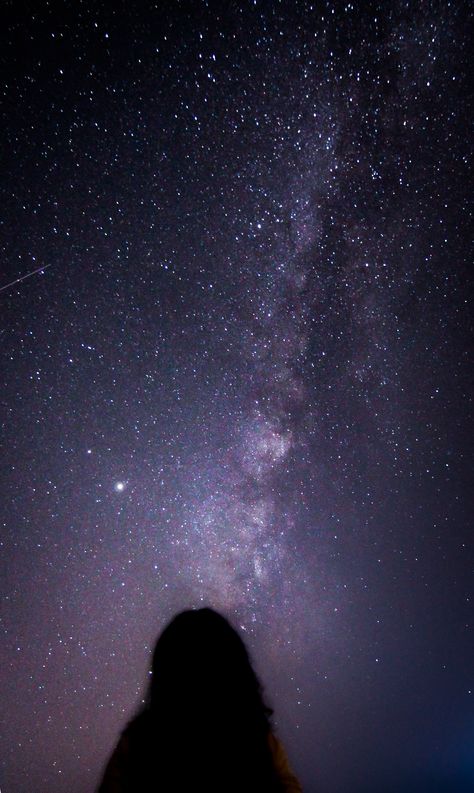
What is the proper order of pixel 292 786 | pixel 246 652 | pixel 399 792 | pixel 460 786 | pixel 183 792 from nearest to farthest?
pixel 183 792, pixel 292 786, pixel 246 652, pixel 460 786, pixel 399 792

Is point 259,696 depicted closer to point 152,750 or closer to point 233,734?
point 233,734

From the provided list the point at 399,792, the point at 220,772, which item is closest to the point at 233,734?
the point at 220,772

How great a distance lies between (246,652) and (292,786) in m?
0.36

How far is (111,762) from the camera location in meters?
1.19

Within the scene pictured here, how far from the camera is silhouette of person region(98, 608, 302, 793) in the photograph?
116 centimetres

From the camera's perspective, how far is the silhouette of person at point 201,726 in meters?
1.16

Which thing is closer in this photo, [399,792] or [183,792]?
[183,792]

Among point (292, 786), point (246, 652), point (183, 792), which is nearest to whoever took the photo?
point (183, 792)

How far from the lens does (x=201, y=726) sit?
1216mm

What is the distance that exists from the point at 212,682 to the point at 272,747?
260mm

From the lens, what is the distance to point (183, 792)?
1148 mm

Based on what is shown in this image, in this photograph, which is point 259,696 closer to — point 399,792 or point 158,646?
point 158,646

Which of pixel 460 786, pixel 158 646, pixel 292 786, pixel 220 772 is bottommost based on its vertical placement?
pixel 460 786

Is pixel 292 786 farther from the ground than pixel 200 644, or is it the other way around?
pixel 200 644
